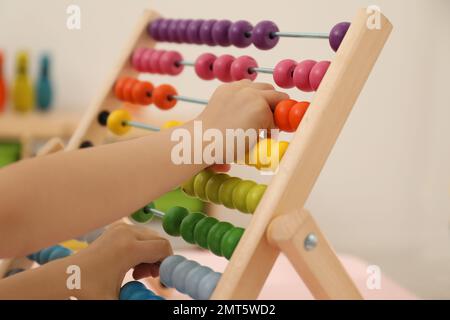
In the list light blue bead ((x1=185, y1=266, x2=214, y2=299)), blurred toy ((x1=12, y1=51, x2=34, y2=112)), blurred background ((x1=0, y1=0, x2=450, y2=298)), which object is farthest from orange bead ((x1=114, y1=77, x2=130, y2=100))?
blurred toy ((x1=12, y1=51, x2=34, y2=112))

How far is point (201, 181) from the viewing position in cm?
95

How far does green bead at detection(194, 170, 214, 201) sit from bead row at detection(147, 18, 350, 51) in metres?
0.26

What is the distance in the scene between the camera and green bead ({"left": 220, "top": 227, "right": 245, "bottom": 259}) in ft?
2.72

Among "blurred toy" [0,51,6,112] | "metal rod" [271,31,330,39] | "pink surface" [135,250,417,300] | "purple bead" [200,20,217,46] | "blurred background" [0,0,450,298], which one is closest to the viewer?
"metal rod" [271,31,330,39]

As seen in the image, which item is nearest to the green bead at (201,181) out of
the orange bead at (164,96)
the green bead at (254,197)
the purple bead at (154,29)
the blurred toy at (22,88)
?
the green bead at (254,197)

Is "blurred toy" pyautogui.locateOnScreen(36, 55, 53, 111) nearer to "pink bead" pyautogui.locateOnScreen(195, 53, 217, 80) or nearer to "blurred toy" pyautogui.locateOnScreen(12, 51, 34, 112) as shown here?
"blurred toy" pyautogui.locateOnScreen(12, 51, 34, 112)

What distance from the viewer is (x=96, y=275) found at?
0.91 meters

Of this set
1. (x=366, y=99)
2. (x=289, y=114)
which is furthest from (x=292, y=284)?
(x=366, y=99)

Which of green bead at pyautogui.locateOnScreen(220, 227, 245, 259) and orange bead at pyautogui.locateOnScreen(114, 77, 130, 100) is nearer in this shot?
green bead at pyautogui.locateOnScreen(220, 227, 245, 259)

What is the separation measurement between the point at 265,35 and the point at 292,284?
707 millimetres

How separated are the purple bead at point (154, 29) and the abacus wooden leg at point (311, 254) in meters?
0.67

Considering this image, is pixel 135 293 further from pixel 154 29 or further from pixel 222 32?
pixel 154 29

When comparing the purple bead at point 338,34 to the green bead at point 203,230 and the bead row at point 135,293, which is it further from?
the bead row at point 135,293

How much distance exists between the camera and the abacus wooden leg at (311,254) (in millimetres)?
722
